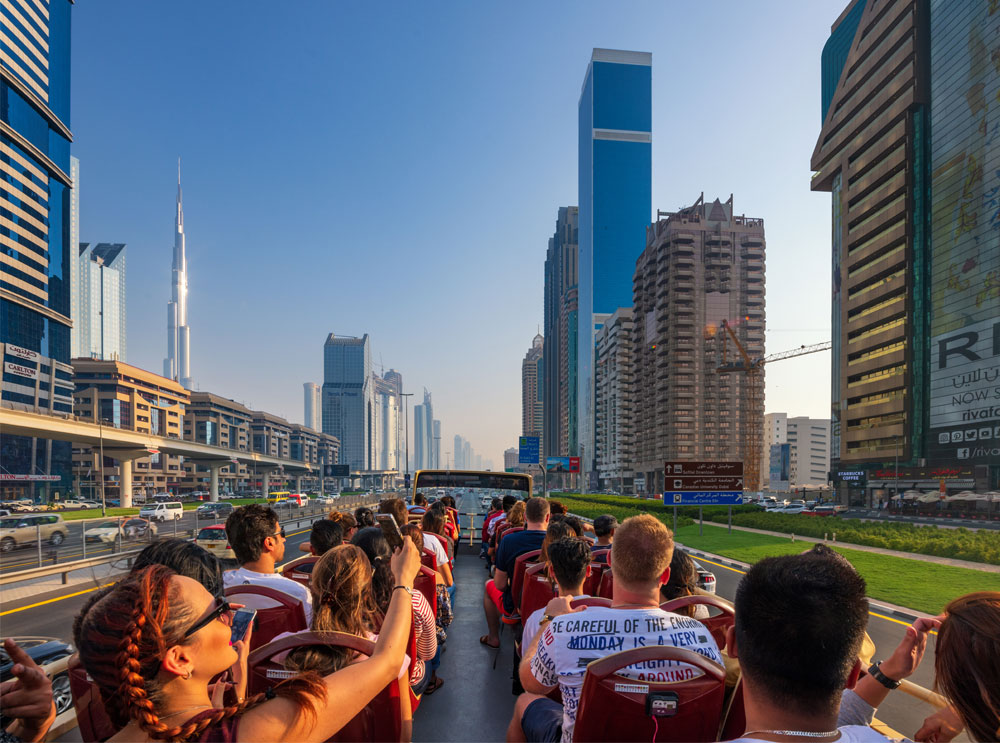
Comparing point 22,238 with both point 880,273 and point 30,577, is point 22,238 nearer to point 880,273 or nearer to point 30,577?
point 30,577

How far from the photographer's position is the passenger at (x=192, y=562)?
231 cm

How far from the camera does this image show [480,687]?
244 inches

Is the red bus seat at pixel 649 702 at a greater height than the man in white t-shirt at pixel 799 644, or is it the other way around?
the man in white t-shirt at pixel 799 644

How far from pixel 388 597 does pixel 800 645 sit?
319 centimetres

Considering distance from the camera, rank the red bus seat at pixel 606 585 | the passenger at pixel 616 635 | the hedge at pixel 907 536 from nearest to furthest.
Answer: the passenger at pixel 616 635
the red bus seat at pixel 606 585
the hedge at pixel 907 536

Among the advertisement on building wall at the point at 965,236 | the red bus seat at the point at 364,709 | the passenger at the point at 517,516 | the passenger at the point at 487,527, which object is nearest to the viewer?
the red bus seat at the point at 364,709

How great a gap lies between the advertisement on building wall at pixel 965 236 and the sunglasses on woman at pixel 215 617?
7556cm

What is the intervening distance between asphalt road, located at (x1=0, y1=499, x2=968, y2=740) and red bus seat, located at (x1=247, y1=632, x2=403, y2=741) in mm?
2297

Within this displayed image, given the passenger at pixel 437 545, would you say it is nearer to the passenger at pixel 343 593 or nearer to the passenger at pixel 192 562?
the passenger at pixel 343 593

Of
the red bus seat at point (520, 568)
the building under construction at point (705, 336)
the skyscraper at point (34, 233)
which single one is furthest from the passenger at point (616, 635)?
the building under construction at point (705, 336)

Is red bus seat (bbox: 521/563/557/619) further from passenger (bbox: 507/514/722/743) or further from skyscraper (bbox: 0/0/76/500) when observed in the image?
skyscraper (bbox: 0/0/76/500)

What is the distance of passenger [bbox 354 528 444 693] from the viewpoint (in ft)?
13.1

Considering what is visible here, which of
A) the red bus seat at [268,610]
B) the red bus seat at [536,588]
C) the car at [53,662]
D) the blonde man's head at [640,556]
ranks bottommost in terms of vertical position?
the car at [53,662]

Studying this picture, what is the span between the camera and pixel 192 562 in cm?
234
